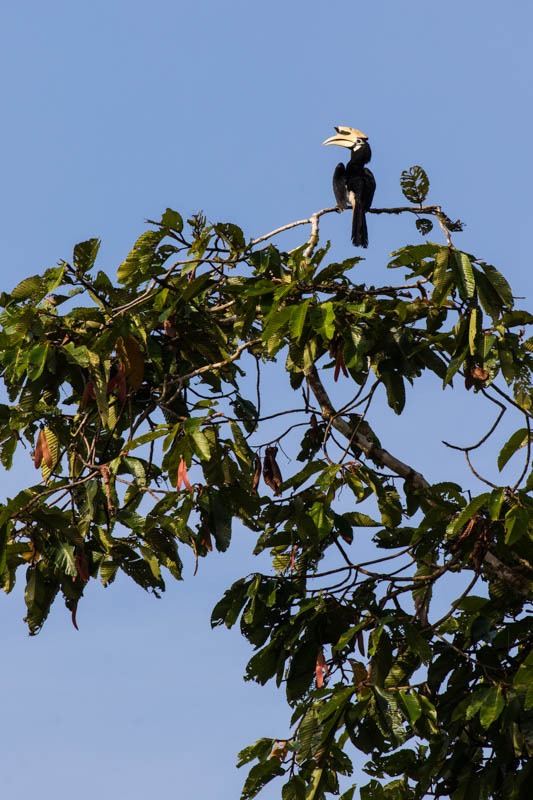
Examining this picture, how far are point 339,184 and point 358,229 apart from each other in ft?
2.34

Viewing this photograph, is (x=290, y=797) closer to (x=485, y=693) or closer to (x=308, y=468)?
(x=485, y=693)

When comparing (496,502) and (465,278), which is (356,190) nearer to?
(465,278)

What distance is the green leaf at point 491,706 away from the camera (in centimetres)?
438

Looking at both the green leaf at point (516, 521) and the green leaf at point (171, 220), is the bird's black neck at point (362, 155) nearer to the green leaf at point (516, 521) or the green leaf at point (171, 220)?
the green leaf at point (171, 220)

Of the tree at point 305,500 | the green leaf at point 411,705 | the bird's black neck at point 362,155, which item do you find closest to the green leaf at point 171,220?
the tree at point 305,500

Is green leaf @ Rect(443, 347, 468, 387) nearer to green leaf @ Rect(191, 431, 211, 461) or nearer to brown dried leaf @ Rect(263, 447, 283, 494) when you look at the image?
brown dried leaf @ Rect(263, 447, 283, 494)

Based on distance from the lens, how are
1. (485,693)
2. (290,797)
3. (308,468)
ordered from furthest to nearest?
1. (308,468)
2. (290,797)
3. (485,693)

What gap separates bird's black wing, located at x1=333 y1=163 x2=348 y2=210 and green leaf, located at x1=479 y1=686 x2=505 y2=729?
473 centimetres

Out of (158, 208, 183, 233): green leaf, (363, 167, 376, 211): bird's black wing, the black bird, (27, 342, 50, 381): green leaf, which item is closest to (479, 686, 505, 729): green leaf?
(27, 342, 50, 381): green leaf

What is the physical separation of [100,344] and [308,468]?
1.14 metres

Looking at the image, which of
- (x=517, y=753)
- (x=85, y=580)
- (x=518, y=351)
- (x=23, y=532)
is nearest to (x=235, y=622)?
(x=85, y=580)

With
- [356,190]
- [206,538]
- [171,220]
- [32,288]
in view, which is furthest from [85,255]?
[356,190]

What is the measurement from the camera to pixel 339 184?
27.7ft

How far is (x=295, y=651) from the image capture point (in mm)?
5086
